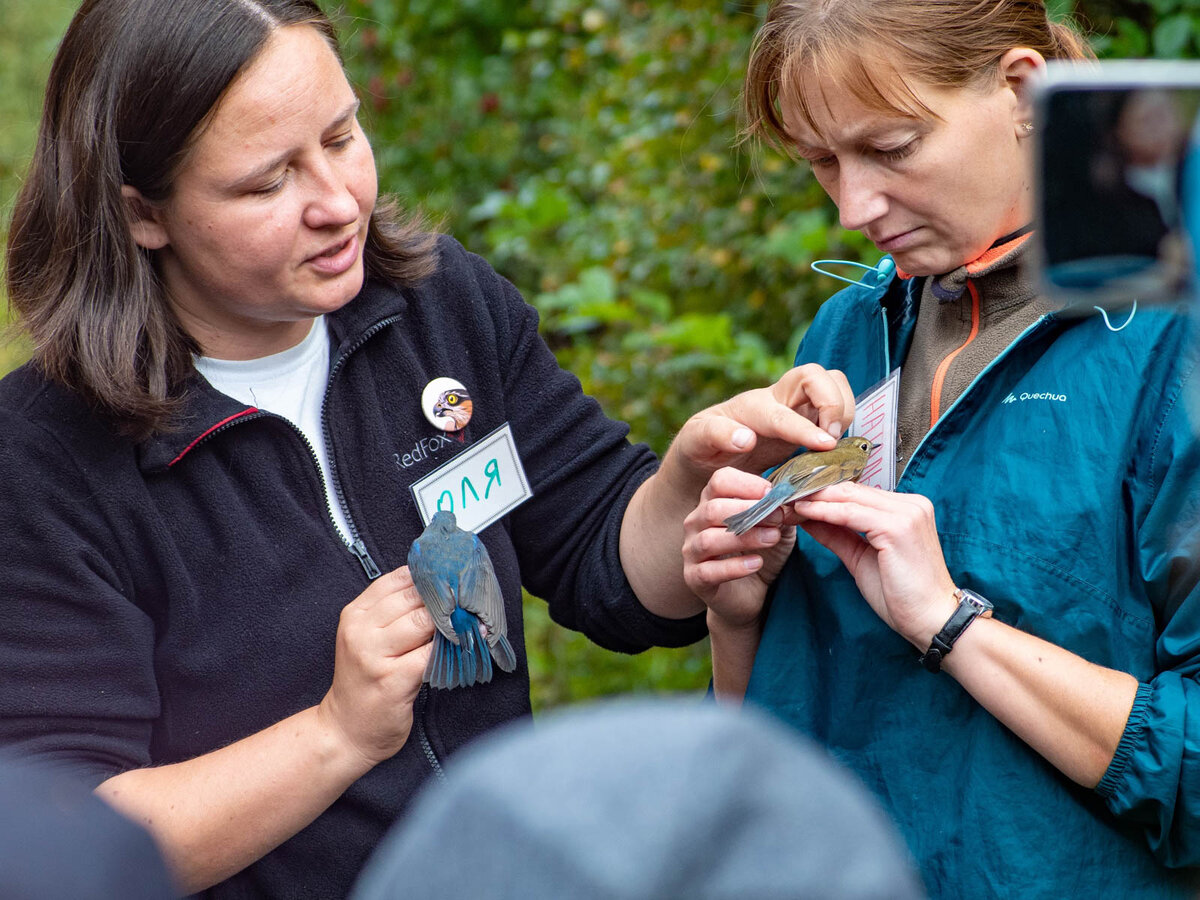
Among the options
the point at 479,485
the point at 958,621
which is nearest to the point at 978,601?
the point at 958,621

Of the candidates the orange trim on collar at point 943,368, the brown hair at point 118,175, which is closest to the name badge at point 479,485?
the brown hair at point 118,175

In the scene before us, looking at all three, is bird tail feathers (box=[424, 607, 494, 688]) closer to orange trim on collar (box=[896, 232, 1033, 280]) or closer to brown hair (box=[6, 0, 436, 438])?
brown hair (box=[6, 0, 436, 438])

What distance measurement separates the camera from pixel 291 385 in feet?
6.68

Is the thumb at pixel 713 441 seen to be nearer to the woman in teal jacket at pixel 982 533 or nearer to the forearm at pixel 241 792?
the woman in teal jacket at pixel 982 533

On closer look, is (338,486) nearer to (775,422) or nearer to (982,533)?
(775,422)

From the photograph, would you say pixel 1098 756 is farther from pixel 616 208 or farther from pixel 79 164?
pixel 616 208

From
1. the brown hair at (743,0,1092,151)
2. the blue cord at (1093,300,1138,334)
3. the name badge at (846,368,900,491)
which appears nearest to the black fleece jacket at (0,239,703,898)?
the name badge at (846,368,900,491)

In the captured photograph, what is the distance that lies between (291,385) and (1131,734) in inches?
58.2

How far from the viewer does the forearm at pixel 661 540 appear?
2049mm

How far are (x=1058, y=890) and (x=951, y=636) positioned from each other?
1.24 ft

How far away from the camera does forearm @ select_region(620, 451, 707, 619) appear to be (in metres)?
2.05

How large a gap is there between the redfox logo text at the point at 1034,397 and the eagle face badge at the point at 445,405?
96 centimetres

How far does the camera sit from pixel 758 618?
2.00 meters

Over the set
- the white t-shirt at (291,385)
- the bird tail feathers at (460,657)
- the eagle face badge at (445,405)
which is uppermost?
the white t-shirt at (291,385)
